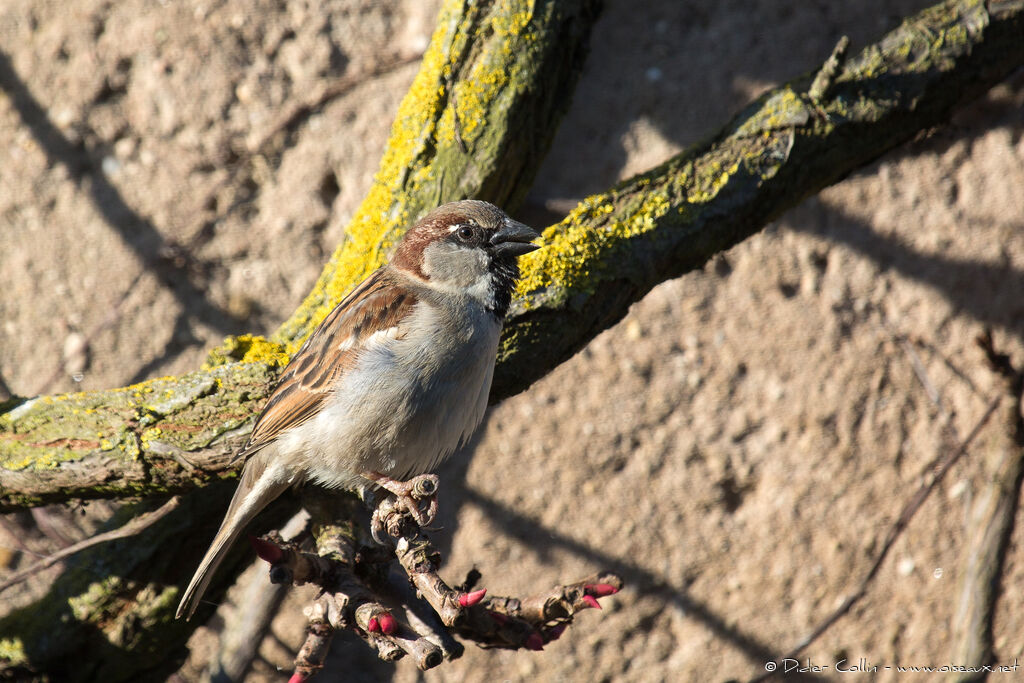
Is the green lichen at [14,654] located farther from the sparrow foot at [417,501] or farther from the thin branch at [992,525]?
the thin branch at [992,525]

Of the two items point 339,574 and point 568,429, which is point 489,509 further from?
point 339,574

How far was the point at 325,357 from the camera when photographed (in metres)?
1.84

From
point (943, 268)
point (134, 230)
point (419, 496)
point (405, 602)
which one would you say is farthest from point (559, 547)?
point (134, 230)

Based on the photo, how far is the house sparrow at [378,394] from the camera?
178cm

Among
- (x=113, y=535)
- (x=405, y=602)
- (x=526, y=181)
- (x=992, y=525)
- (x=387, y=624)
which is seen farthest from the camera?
(x=992, y=525)

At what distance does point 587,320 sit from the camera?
193 centimetres

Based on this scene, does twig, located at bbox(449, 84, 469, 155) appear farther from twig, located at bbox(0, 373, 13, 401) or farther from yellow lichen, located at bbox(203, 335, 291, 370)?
twig, located at bbox(0, 373, 13, 401)

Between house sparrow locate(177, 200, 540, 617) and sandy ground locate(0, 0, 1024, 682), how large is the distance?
820 millimetres

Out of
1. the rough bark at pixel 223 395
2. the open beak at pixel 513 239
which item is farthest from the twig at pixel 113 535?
the open beak at pixel 513 239

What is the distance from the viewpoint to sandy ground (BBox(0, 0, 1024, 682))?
2.61m

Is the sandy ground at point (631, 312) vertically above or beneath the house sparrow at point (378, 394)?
above

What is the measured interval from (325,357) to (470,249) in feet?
1.35

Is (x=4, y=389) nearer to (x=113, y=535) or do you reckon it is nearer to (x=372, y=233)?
(x=113, y=535)

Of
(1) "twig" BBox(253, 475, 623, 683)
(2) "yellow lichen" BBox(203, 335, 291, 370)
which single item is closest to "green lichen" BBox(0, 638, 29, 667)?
(2) "yellow lichen" BBox(203, 335, 291, 370)
